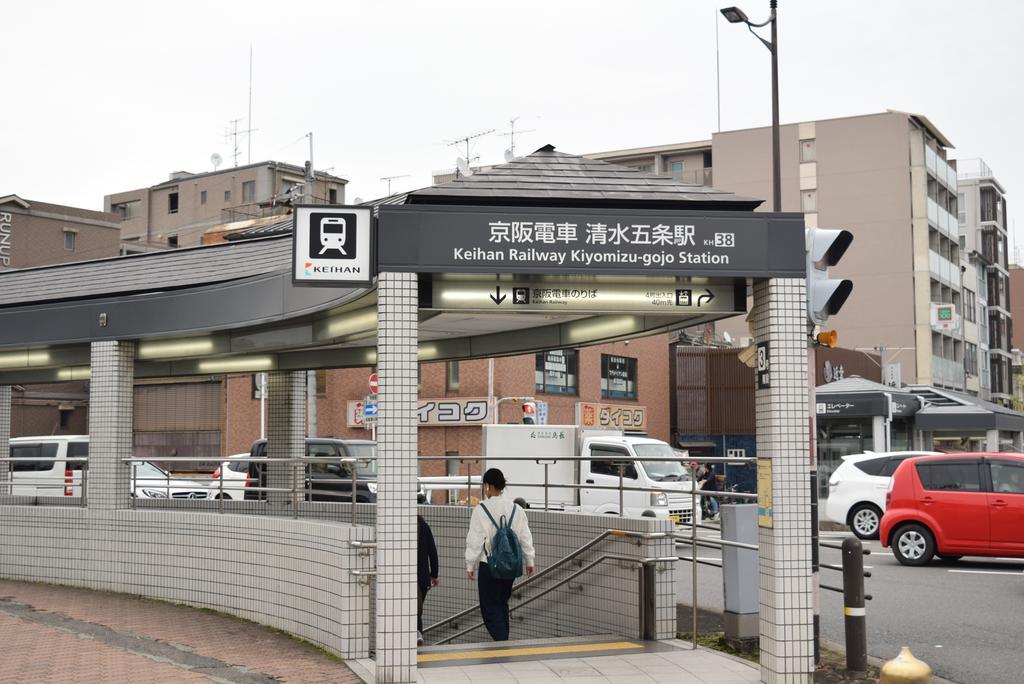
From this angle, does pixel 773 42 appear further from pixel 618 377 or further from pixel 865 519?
pixel 618 377

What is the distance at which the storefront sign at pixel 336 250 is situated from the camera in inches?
358

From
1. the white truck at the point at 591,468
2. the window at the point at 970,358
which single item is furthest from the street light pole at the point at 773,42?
the window at the point at 970,358

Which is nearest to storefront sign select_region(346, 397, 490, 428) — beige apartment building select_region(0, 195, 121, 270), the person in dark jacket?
the person in dark jacket

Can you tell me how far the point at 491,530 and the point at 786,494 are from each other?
278cm

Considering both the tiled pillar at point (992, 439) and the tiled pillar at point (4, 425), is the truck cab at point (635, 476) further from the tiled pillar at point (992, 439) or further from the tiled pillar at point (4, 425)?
the tiled pillar at point (992, 439)

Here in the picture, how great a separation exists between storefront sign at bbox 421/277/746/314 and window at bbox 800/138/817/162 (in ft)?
179

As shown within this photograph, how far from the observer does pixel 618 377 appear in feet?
136

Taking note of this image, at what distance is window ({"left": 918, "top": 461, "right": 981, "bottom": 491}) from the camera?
18.2 metres

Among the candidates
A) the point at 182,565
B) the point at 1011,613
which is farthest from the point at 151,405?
the point at 1011,613

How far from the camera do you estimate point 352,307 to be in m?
12.0

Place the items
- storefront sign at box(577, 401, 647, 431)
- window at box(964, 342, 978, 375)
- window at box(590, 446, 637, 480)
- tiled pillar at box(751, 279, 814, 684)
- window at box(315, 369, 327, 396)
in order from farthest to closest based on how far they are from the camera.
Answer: window at box(964, 342, 978, 375)
window at box(315, 369, 327, 396)
storefront sign at box(577, 401, 647, 431)
window at box(590, 446, 637, 480)
tiled pillar at box(751, 279, 814, 684)

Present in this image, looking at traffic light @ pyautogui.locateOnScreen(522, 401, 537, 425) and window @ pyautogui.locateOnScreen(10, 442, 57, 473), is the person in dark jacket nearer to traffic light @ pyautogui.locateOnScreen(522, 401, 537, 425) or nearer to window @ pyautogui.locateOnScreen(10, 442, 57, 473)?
window @ pyautogui.locateOnScreen(10, 442, 57, 473)

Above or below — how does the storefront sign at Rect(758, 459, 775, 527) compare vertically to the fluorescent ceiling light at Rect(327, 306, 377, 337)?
below

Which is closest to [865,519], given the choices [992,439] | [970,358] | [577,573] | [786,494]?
[577,573]
